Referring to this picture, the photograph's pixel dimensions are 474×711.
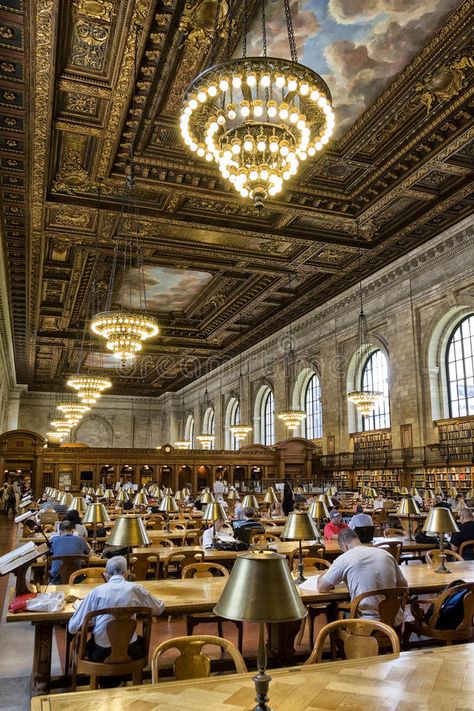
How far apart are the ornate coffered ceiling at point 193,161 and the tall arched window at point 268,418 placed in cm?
891

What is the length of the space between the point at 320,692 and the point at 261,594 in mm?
863

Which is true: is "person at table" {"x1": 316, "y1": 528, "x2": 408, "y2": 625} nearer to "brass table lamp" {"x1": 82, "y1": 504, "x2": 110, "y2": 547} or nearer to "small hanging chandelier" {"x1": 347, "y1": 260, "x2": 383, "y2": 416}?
"brass table lamp" {"x1": 82, "y1": 504, "x2": 110, "y2": 547}

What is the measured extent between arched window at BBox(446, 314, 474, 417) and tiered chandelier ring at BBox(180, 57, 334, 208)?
1042 cm

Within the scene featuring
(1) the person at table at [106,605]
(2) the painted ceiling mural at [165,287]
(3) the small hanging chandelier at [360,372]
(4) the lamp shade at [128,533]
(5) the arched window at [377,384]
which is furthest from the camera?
(5) the arched window at [377,384]

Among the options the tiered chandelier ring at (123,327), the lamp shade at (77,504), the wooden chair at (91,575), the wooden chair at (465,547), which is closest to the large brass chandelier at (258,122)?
the wooden chair at (91,575)

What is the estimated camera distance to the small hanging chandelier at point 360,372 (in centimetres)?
1639

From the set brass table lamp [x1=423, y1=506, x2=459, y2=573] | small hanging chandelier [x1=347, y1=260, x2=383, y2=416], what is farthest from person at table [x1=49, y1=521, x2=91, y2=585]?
small hanging chandelier [x1=347, y1=260, x2=383, y2=416]

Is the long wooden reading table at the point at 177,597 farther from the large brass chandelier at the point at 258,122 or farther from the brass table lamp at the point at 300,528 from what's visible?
the large brass chandelier at the point at 258,122

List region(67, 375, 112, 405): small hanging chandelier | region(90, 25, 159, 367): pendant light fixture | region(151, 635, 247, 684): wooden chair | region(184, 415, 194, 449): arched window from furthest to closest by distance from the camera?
1. region(184, 415, 194, 449): arched window
2. region(67, 375, 112, 405): small hanging chandelier
3. region(90, 25, 159, 367): pendant light fixture
4. region(151, 635, 247, 684): wooden chair

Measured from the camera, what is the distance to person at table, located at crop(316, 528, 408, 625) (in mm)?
4508

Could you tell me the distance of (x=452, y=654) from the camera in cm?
306

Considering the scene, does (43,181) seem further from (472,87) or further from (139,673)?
(139,673)

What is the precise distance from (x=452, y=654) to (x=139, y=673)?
2.08m

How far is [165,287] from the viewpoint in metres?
19.3
